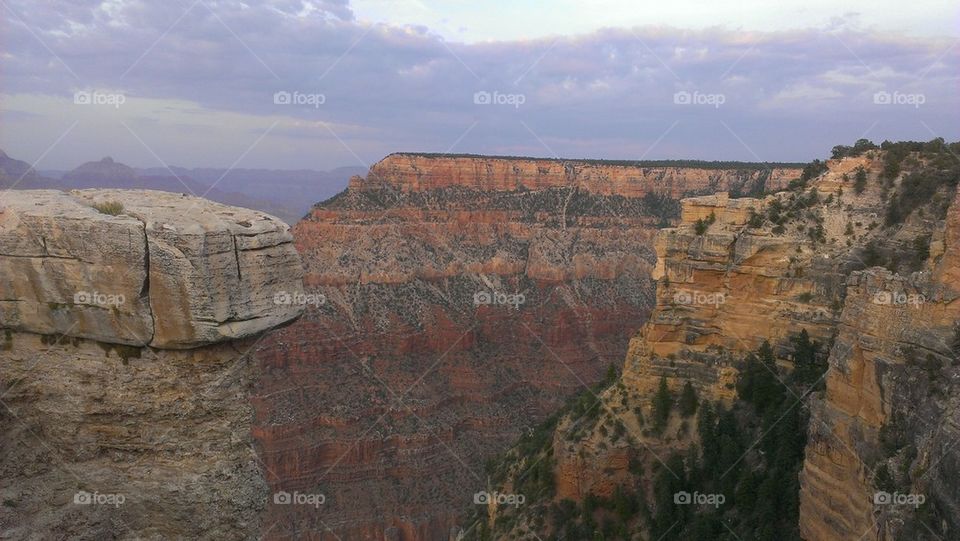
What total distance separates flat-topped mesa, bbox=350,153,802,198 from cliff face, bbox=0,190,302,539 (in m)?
54.8

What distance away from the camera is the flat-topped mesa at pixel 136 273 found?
9.30m

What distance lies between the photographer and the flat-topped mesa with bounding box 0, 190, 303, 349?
9.30 metres

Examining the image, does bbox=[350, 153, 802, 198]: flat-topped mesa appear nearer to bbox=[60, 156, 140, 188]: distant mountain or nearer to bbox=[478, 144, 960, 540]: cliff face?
bbox=[60, 156, 140, 188]: distant mountain

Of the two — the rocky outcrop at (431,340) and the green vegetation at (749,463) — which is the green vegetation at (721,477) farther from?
the rocky outcrop at (431,340)

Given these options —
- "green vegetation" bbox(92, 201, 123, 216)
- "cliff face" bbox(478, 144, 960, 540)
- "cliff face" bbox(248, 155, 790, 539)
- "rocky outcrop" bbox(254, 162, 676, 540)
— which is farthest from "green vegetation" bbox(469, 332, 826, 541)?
"cliff face" bbox(248, 155, 790, 539)

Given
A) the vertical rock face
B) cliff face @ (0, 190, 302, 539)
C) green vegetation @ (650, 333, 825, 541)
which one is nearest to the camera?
cliff face @ (0, 190, 302, 539)

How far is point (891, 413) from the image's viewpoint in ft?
40.4

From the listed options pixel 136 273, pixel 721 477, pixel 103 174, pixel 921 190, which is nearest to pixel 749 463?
pixel 721 477

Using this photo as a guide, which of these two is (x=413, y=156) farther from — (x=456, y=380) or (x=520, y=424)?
(x=520, y=424)

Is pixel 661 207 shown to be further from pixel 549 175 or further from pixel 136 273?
pixel 136 273

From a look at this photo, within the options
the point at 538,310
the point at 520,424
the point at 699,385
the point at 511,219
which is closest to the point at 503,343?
the point at 538,310

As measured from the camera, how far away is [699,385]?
960 inches

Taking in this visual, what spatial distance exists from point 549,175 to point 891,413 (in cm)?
5826

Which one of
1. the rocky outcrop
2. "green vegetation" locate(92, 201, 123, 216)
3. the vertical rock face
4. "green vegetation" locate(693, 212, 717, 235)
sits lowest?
the rocky outcrop
